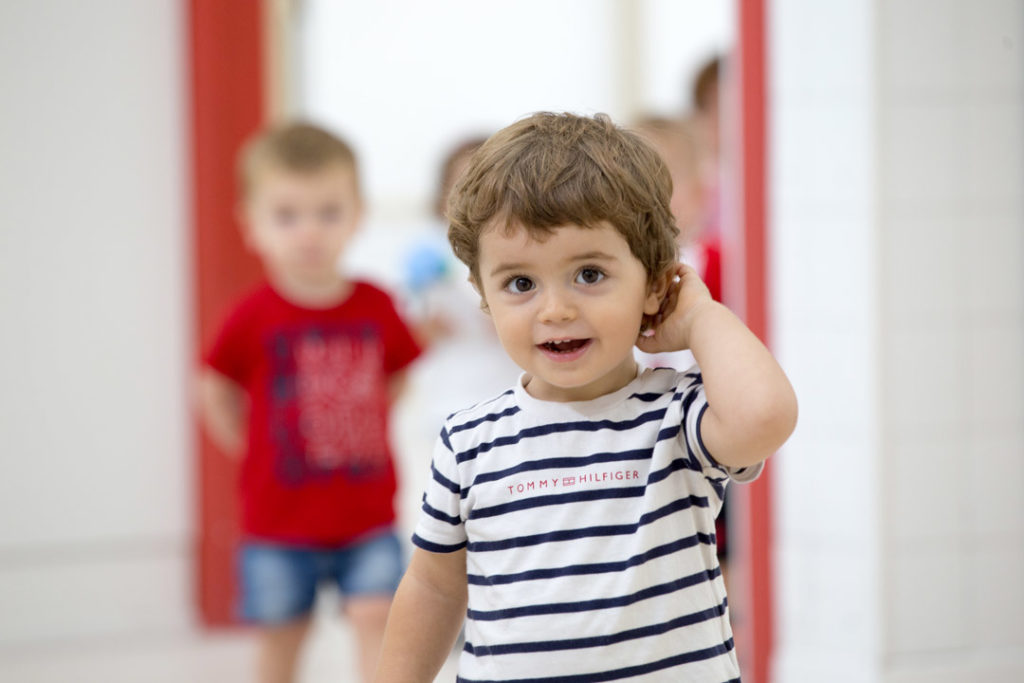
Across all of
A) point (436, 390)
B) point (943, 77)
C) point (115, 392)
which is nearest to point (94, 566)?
point (115, 392)

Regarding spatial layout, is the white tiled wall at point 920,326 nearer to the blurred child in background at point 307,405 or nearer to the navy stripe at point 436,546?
the blurred child in background at point 307,405

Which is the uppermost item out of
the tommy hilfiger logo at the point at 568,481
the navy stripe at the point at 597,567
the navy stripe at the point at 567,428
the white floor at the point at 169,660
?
the navy stripe at the point at 567,428

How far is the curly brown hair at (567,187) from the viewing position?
1.00 meters

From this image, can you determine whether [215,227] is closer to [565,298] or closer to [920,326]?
[920,326]

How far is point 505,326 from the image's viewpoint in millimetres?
1039

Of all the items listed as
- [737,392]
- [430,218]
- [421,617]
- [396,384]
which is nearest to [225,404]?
[396,384]

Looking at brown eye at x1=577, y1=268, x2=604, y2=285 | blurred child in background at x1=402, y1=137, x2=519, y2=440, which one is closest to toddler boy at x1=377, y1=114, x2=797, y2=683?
brown eye at x1=577, y1=268, x2=604, y2=285

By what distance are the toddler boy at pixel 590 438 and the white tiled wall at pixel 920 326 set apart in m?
1.09

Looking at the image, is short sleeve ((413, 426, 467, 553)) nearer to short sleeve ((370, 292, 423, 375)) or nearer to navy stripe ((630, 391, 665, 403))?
navy stripe ((630, 391, 665, 403))

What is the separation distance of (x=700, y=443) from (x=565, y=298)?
6.9 inches

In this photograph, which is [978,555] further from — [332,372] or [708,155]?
[332,372]

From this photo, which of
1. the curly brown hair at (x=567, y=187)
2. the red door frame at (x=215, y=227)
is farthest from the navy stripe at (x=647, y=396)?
the red door frame at (x=215, y=227)

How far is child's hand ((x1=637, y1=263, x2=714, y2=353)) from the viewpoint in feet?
3.53

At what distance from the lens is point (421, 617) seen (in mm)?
1127
